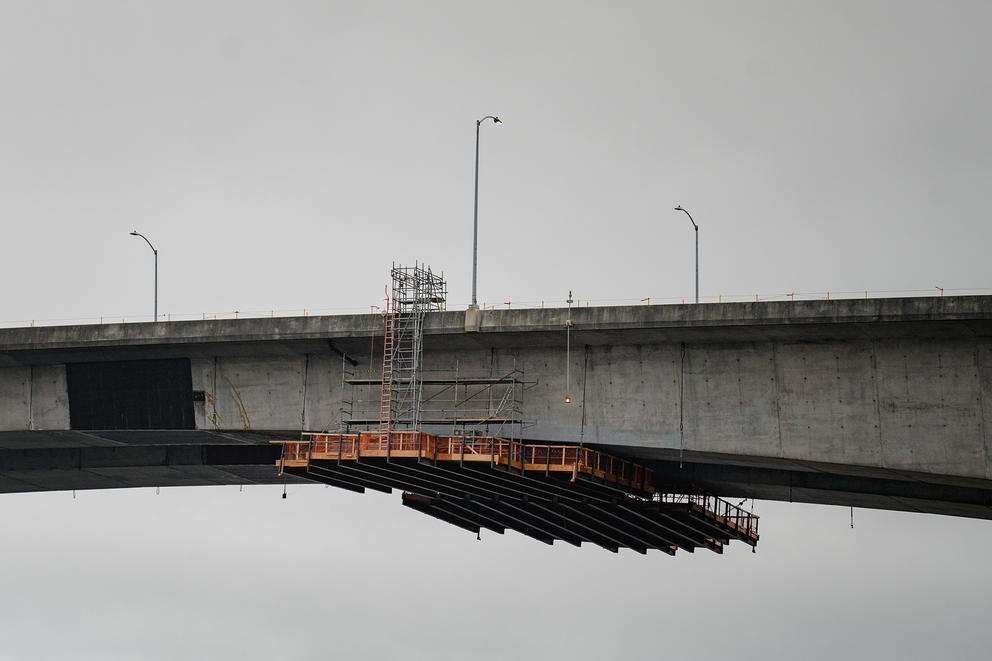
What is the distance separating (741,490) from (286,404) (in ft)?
64.4

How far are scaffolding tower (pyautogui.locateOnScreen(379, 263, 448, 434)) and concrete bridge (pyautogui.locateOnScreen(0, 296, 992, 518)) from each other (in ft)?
1.85

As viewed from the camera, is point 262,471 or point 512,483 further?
point 262,471

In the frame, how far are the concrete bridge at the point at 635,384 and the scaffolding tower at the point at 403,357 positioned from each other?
56 centimetres

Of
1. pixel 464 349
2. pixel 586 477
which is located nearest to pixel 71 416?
pixel 464 349

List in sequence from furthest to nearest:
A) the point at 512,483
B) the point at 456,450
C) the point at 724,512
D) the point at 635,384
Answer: the point at 724,512 < the point at 512,483 < the point at 456,450 < the point at 635,384

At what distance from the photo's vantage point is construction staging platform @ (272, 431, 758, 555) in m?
38.1

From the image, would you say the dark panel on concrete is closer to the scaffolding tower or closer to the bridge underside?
the bridge underside

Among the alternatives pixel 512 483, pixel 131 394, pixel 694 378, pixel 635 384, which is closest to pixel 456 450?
pixel 512 483

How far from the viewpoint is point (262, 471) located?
183ft

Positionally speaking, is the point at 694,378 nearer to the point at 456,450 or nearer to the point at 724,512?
the point at 456,450

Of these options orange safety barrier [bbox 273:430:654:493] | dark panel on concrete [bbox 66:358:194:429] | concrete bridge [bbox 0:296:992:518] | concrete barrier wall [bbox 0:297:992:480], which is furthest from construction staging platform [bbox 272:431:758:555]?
dark panel on concrete [bbox 66:358:194:429]

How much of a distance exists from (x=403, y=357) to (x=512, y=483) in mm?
5214

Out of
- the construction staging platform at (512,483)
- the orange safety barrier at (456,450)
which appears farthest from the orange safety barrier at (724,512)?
the orange safety barrier at (456,450)

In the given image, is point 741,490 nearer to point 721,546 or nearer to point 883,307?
point 721,546
